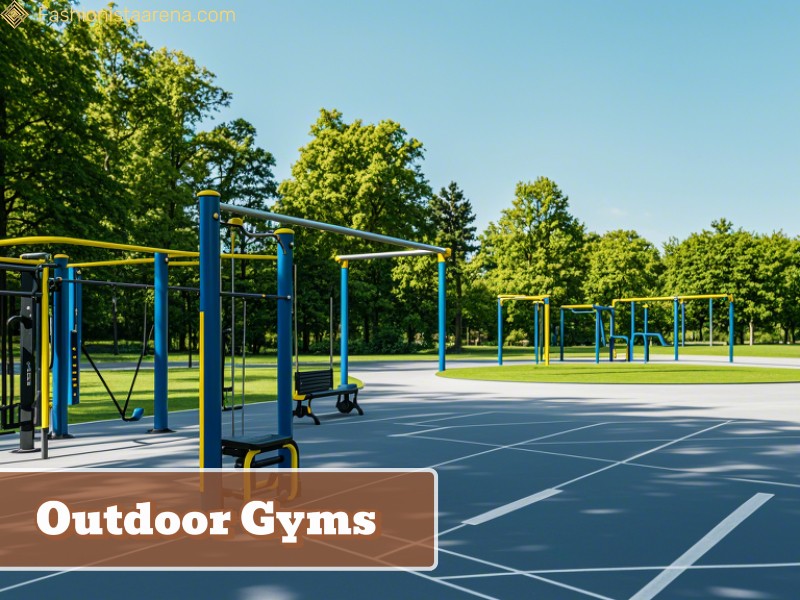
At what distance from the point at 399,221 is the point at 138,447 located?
41105 mm

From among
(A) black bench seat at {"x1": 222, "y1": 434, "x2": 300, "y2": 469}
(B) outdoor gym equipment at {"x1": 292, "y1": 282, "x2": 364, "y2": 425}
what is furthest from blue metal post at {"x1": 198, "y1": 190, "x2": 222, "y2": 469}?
(B) outdoor gym equipment at {"x1": 292, "y1": 282, "x2": 364, "y2": 425}

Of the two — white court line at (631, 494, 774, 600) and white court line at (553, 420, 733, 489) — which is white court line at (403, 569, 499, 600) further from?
white court line at (553, 420, 733, 489)

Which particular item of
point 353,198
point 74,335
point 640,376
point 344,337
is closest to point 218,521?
point 74,335

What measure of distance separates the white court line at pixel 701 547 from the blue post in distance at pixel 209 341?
11.4ft

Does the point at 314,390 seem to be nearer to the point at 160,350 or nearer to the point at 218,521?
the point at 160,350

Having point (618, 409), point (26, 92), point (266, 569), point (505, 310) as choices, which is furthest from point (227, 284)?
point (266, 569)

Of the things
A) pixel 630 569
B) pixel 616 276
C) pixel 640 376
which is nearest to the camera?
pixel 630 569

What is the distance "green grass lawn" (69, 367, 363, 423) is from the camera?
13.4m

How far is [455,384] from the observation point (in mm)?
19906

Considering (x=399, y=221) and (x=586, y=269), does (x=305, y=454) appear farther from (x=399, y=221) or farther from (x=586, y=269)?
(x=586, y=269)

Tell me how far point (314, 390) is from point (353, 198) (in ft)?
123

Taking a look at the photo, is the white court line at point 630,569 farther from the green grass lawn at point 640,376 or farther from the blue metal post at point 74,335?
the green grass lawn at point 640,376

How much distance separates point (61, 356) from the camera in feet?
33.8

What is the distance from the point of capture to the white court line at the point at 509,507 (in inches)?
230
